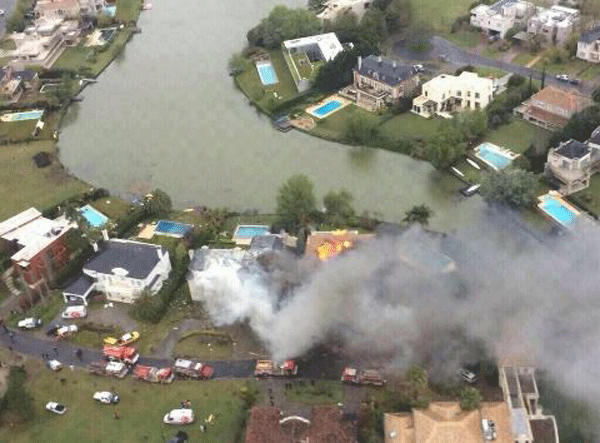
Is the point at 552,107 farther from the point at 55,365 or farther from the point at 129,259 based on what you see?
the point at 55,365

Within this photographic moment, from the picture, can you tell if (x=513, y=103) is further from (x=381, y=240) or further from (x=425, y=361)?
(x=425, y=361)

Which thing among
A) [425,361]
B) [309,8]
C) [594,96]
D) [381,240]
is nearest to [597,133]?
[594,96]

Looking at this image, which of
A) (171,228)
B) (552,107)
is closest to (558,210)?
(552,107)

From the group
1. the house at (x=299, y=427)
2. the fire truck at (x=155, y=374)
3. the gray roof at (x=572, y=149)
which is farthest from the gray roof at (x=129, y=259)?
the gray roof at (x=572, y=149)

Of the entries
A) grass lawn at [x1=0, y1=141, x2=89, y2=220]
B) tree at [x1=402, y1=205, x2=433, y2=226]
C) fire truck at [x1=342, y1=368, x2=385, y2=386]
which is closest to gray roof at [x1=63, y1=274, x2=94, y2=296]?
grass lawn at [x1=0, y1=141, x2=89, y2=220]

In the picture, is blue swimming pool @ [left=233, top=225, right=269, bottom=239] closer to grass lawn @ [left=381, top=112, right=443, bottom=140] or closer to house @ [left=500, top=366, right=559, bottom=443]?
grass lawn @ [left=381, top=112, right=443, bottom=140]
